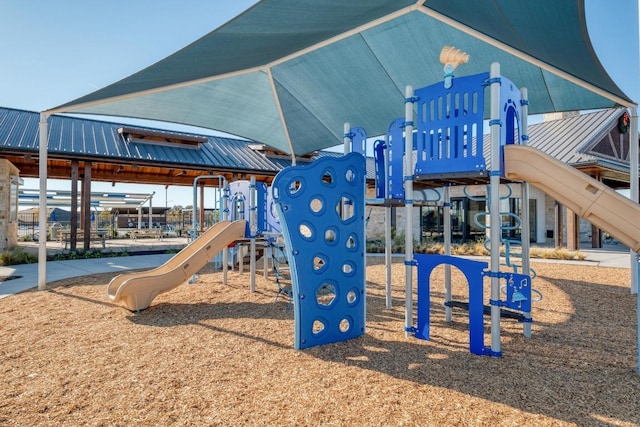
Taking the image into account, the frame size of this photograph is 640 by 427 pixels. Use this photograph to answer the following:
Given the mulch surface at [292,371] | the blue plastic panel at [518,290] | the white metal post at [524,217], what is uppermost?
the white metal post at [524,217]

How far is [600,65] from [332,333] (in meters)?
5.69

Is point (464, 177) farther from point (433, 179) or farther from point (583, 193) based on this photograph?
point (583, 193)

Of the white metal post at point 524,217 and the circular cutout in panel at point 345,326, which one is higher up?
the white metal post at point 524,217

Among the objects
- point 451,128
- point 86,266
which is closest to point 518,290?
point 451,128

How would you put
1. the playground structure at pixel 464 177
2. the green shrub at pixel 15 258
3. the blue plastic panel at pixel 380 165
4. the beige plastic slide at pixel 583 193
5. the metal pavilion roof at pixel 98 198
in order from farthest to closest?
the metal pavilion roof at pixel 98 198 → the green shrub at pixel 15 258 → the blue plastic panel at pixel 380 165 → the playground structure at pixel 464 177 → the beige plastic slide at pixel 583 193

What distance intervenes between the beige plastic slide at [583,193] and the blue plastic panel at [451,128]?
402mm

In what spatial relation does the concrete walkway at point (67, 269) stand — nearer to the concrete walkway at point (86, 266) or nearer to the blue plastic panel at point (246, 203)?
the concrete walkway at point (86, 266)

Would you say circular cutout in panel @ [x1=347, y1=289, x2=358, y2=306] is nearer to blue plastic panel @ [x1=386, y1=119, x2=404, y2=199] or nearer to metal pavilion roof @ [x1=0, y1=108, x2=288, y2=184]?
blue plastic panel @ [x1=386, y1=119, x2=404, y2=199]

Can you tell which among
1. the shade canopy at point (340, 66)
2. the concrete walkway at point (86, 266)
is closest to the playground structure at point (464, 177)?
the shade canopy at point (340, 66)

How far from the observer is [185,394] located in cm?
297

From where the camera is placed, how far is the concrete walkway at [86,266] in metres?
7.69

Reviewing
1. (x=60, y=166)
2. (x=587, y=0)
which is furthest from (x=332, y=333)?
(x=60, y=166)

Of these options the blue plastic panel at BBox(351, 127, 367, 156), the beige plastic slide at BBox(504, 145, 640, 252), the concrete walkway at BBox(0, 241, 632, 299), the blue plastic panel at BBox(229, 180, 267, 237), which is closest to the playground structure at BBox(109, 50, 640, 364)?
the beige plastic slide at BBox(504, 145, 640, 252)

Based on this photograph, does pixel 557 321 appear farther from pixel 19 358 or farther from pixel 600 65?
pixel 19 358
